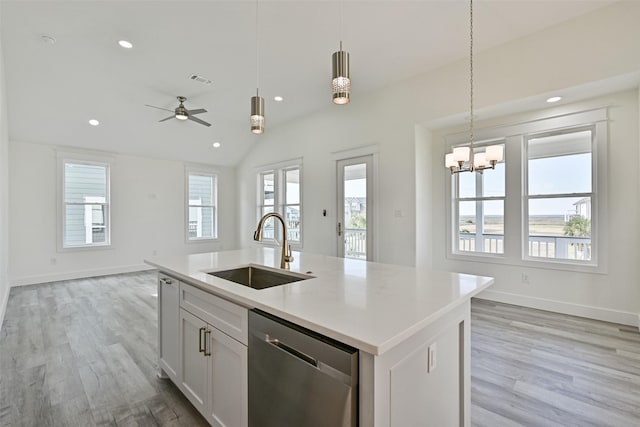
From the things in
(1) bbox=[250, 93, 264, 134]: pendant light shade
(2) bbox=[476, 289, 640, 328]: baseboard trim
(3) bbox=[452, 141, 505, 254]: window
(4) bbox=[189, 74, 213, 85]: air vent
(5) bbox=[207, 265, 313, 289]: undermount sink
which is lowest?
(2) bbox=[476, 289, 640, 328]: baseboard trim

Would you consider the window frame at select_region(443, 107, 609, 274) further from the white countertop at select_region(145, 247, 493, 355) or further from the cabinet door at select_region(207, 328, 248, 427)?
the cabinet door at select_region(207, 328, 248, 427)

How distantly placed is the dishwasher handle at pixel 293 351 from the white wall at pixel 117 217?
647 cm

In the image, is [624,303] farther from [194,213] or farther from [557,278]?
[194,213]

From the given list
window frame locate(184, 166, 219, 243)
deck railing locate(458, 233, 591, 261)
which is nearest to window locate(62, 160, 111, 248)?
window frame locate(184, 166, 219, 243)

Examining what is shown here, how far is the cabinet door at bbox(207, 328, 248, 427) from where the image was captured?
1.41 m

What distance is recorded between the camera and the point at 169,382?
2.25 metres

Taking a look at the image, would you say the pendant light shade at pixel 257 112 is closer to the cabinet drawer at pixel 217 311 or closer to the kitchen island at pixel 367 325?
the kitchen island at pixel 367 325

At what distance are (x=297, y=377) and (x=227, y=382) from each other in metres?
0.62

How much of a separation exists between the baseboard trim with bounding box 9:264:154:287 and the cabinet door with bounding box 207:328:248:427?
5.83m

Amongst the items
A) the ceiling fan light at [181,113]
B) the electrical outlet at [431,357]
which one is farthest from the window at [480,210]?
the ceiling fan light at [181,113]

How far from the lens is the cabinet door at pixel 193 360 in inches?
66.9

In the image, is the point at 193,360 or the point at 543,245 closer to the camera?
the point at 193,360

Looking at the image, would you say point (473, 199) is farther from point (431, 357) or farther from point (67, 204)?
point (67, 204)

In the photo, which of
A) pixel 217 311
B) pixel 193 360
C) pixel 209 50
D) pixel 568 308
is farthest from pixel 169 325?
pixel 568 308
